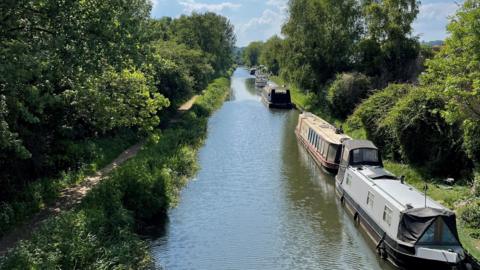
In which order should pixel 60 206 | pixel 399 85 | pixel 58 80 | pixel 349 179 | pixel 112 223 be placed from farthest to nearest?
pixel 399 85
pixel 349 179
pixel 58 80
pixel 60 206
pixel 112 223

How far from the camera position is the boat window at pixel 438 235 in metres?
14.4

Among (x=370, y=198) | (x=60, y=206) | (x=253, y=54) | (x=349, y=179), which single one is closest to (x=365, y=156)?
(x=349, y=179)

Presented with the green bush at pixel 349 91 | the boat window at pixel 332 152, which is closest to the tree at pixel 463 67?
the boat window at pixel 332 152

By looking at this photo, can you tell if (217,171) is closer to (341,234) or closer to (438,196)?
(341,234)

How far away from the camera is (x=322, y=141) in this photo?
28047 millimetres

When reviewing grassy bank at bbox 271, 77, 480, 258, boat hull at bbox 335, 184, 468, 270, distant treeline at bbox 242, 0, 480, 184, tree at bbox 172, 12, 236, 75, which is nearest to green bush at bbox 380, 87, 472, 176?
distant treeline at bbox 242, 0, 480, 184

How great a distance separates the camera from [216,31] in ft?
281

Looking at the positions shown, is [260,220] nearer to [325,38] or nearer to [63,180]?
[63,180]

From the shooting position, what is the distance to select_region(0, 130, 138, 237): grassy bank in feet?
48.6

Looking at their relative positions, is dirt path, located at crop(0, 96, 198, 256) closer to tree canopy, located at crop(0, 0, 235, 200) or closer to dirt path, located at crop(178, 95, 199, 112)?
tree canopy, located at crop(0, 0, 235, 200)

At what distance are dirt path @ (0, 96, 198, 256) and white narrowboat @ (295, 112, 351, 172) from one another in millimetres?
10312

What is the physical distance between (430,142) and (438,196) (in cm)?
384

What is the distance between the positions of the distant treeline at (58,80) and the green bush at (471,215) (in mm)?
11721

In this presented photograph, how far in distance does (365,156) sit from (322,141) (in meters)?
5.86
